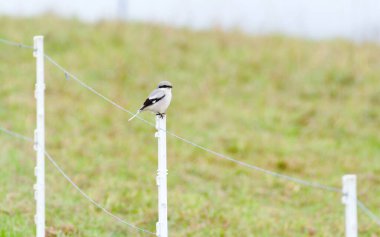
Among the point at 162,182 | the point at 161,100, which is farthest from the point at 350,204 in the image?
the point at 161,100

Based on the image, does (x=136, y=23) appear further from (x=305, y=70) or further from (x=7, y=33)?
(x=305, y=70)

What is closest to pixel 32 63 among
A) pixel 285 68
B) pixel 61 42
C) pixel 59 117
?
pixel 61 42

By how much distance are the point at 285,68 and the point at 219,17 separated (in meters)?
2.52

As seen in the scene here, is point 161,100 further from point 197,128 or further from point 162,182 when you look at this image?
point 197,128

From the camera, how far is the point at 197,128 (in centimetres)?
1222

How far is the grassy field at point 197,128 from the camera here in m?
8.10

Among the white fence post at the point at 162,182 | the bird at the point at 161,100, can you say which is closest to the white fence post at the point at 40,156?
the bird at the point at 161,100

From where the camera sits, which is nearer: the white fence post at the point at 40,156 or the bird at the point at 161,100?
the bird at the point at 161,100

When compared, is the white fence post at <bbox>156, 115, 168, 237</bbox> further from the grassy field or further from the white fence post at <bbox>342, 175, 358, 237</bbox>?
the grassy field

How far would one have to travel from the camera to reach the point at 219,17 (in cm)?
1678

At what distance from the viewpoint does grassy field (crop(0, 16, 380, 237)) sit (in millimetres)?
8102

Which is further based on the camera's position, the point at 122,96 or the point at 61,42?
the point at 61,42

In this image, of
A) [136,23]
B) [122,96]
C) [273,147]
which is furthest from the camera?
[136,23]

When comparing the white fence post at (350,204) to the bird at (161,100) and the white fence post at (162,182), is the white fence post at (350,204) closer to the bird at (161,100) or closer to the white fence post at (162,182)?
the white fence post at (162,182)
